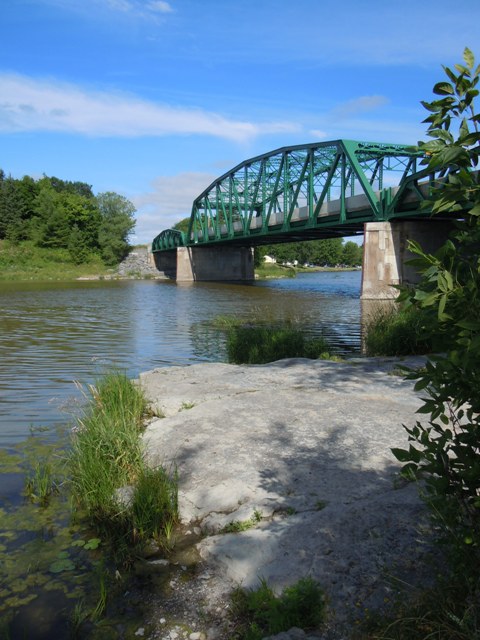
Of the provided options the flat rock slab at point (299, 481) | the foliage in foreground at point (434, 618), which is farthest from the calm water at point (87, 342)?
the foliage in foreground at point (434, 618)

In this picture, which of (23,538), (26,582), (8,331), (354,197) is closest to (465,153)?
(26,582)

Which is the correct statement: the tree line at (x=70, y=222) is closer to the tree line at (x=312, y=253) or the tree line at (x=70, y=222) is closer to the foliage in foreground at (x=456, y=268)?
the tree line at (x=312, y=253)

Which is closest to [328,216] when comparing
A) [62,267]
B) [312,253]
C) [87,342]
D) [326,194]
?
[326,194]

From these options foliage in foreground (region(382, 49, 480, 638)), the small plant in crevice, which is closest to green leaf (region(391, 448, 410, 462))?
foliage in foreground (region(382, 49, 480, 638))

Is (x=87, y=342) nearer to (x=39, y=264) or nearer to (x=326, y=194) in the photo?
(x=326, y=194)

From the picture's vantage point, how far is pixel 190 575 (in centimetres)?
407

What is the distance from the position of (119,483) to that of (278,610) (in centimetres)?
269

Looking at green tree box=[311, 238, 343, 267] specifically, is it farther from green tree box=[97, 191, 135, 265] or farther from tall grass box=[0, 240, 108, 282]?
tall grass box=[0, 240, 108, 282]

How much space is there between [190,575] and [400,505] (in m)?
1.72

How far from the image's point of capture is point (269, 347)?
1371 cm

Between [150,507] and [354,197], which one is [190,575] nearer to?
[150,507]

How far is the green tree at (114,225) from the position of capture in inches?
4375

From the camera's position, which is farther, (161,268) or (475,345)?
(161,268)

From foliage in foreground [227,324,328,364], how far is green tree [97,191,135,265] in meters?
99.6
